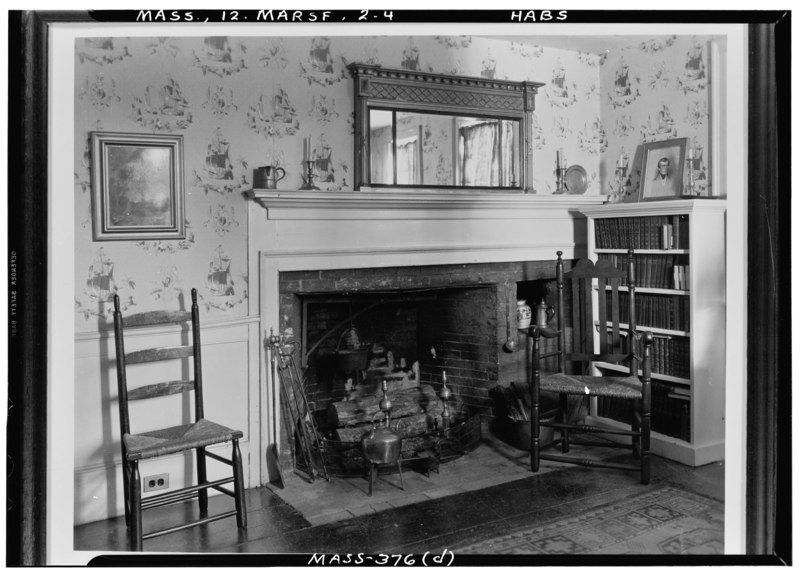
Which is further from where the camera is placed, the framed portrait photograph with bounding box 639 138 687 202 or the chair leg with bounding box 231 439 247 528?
the framed portrait photograph with bounding box 639 138 687 202

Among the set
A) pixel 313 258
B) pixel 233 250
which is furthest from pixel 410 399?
pixel 233 250

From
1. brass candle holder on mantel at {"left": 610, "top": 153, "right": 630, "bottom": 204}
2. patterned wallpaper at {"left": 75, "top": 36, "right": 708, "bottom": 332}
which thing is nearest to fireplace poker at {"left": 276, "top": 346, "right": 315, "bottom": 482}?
patterned wallpaper at {"left": 75, "top": 36, "right": 708, "bottom": 332}

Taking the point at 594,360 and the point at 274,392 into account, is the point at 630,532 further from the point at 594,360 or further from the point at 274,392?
the point at 274,392

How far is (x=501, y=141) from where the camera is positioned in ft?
14.1

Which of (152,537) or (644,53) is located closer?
(152,537)

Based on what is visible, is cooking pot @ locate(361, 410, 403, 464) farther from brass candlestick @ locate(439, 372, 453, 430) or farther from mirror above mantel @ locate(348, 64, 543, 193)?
mirror above mantel @ locate(348, 64, 543, 193)

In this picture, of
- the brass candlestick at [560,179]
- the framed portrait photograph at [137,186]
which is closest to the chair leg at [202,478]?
the framed portrait photograph at [137,186]

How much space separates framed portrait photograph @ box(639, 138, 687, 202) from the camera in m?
4.23

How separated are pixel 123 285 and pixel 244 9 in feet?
4.48

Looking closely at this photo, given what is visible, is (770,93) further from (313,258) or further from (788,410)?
(313,258)

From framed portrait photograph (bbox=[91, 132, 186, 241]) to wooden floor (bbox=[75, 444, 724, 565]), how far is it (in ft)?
4.17

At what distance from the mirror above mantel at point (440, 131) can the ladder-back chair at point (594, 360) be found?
68cm

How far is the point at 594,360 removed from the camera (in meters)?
4.06

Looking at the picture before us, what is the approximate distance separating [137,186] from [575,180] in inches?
101
